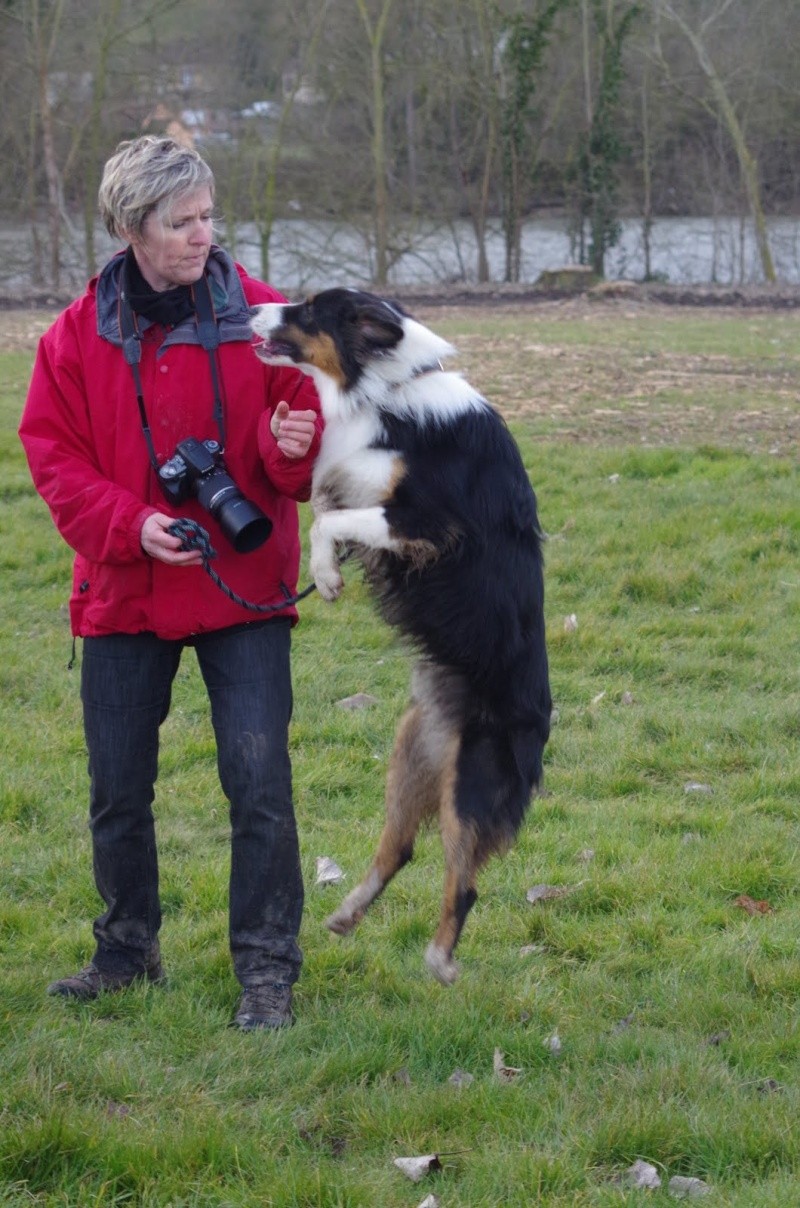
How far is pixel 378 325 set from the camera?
4.00 m

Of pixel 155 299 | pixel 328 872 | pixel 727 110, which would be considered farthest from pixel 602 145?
pixel 155 299

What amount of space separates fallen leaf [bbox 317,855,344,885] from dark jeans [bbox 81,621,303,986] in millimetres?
843

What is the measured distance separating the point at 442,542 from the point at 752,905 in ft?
6.12

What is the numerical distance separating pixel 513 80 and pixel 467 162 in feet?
5.69

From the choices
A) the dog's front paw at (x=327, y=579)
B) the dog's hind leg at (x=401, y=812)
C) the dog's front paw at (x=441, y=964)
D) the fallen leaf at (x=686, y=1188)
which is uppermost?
the dog's front paw at (x=327, y=579)

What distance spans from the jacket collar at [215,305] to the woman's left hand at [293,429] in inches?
10.2

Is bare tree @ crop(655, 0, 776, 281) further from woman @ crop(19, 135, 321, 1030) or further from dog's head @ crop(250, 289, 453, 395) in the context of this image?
woman @ crop(19, 135, 321, 1030)

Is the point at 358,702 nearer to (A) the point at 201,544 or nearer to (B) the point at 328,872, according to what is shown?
(B) the point at 328,872

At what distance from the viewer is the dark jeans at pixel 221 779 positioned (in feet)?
12.5

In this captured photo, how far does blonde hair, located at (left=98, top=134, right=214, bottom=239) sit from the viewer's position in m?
3.53

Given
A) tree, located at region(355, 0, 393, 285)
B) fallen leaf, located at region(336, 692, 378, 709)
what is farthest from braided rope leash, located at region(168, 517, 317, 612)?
tree, located at region(355, 0, 393, 285)

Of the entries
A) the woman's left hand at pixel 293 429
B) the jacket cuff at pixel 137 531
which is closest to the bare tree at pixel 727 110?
the woman's left hand at pixel 293 429

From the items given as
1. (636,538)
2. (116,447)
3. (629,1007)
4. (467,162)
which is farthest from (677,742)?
(467,162)

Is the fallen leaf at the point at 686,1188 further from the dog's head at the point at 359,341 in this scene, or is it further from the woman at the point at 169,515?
the dog's head at the point at 359,341
